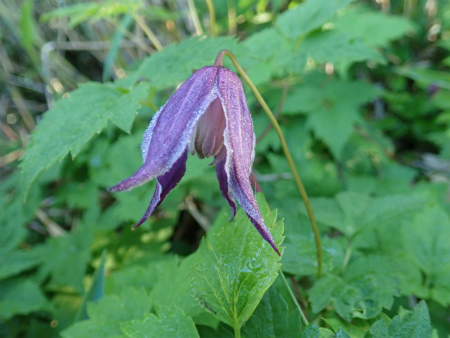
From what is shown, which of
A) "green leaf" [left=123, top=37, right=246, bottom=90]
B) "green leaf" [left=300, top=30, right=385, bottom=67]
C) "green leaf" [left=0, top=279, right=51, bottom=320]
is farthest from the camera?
"green leaf" [left=0, top=279, right=51, bottom=320]

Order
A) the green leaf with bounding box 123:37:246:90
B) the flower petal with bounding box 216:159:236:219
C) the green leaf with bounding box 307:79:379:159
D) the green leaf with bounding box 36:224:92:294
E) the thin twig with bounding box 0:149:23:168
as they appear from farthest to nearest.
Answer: the thin twig with bounding box 0:149:23:168 < the green leaf with bounding box 307:79:379:159 < the green leaf with bounding box 36:224:92:294 < the green leaf with bounding box 123:37:246:90 < the flower petal with bounding box 216:159:236:219

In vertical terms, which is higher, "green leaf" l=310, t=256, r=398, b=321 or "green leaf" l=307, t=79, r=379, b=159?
"green leaf" l=310, t=256, r=398, b=321

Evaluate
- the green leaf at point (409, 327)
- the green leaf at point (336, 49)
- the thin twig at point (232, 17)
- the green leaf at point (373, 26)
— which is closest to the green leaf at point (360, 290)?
the green leaf at point (409, 327)

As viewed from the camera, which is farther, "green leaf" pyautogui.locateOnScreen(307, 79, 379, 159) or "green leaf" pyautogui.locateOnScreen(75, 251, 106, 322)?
"green leaf" pyautogui.locateOnScreen(307, 79, 379, 159)

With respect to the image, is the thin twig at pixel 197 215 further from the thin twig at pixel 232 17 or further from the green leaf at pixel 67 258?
the thin twig at pixel 232 17

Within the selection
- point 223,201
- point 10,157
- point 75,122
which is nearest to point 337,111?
point 223,201

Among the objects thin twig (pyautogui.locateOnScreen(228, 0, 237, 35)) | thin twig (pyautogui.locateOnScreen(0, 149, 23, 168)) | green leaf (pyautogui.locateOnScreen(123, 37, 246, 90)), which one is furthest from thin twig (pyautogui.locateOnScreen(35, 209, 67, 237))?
thin twig (pyautogui.locateOnScreen(228, 0, 237, 35))

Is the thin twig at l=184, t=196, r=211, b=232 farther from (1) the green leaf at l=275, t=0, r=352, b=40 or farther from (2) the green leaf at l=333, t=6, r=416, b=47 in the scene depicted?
(2) the green leaf at l=333, t=6, r=416, b=47
